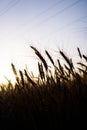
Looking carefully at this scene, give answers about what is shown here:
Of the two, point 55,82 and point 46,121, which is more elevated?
point 55,82

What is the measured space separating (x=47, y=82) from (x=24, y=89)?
0.29m

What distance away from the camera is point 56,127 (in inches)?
89.6

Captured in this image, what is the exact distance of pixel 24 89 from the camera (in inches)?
122

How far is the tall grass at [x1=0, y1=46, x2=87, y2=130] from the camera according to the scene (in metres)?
2.35

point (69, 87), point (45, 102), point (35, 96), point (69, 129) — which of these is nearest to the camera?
point (69, 129)

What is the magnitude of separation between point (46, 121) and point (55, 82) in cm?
76

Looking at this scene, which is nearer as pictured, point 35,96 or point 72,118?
point 72,118

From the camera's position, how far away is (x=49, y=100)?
8.56 ft

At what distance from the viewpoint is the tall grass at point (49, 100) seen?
2.35 m

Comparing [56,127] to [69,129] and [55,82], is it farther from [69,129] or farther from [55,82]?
[55,82]

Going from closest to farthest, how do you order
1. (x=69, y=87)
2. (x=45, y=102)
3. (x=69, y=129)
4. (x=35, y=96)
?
(x=69, y=129) → (x=45, y=102) → (x=35, y=96) → (x=69, y=87)

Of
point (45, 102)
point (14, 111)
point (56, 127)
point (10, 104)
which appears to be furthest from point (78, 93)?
point (10, 104)

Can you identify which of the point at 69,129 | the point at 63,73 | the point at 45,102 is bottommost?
the point at 69,129

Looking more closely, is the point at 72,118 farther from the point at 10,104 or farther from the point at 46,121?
the point at 10,104
